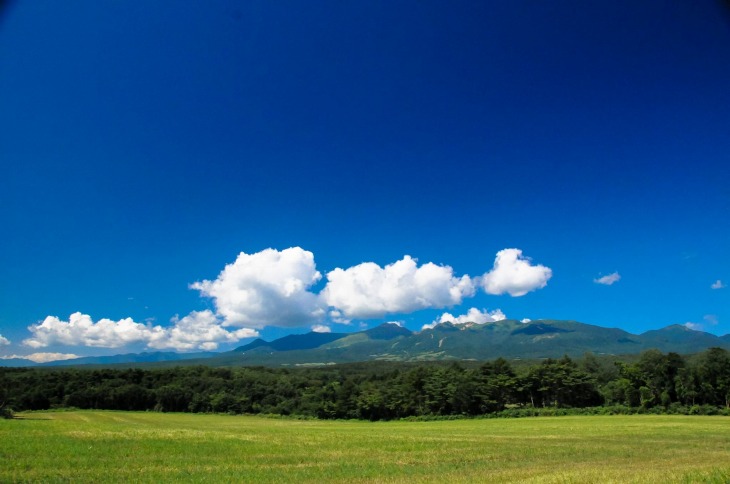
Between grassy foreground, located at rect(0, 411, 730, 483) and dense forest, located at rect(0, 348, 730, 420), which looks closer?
grassy foreground, located at rect(0, 411, 730, 483)

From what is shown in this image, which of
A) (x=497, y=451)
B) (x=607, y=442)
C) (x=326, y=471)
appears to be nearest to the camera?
(x=326, y=471)

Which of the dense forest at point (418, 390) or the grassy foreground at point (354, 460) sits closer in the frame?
the grassy foreground at point (354, 460)

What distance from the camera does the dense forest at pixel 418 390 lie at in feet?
293

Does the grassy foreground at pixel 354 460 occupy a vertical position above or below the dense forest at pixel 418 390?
above

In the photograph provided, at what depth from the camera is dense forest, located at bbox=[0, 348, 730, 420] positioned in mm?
89375

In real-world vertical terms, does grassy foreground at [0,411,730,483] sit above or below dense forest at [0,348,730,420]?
above

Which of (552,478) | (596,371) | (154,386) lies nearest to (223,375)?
(154,386)

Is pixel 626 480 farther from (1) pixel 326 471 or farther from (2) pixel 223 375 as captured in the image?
(2) pixel 223 375

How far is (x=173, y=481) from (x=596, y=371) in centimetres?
12409

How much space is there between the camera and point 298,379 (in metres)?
145

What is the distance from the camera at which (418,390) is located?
357 feet

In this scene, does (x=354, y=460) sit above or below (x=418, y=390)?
above

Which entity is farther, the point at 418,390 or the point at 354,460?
the point at 418,390

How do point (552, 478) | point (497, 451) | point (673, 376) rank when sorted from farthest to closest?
point (673, 376)
point (497, 451)
point (552, 478)
